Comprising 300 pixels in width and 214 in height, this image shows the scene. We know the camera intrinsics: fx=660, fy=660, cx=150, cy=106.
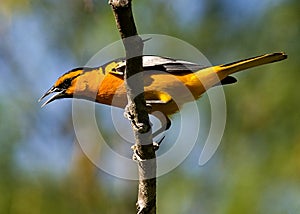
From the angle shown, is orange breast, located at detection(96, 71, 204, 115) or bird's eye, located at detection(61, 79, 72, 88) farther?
bird's eye, located at detection(61, 79, 72, 88)

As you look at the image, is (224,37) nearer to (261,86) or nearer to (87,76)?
(261,86)

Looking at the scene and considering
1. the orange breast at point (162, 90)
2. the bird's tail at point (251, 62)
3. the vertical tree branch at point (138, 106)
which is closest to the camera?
the vertical tree branch at point (138, 106)

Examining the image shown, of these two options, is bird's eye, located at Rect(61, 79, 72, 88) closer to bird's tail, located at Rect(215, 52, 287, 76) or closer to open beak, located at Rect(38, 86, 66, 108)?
open beak, located at Rect(38, 86, 66, 108)

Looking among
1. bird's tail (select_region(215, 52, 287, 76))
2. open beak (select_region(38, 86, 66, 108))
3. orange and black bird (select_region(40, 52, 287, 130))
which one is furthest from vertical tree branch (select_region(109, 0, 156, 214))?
open beak (select_region(38, 86, 66, 108))

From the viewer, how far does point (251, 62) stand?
308cm

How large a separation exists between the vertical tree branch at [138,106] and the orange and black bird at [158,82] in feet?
2.21

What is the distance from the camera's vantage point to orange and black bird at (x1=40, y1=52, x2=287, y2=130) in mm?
3129

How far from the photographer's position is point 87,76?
3.35 meters

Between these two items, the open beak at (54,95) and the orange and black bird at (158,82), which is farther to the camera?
the open beak at (54,95)

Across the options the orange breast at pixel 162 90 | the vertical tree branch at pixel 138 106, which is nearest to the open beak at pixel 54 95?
the orange breast at pixel 162 90

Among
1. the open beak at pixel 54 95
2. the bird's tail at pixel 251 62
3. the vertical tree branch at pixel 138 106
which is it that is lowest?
the vertical tree branch at pixel 138 106

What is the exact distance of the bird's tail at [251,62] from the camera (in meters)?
2.97

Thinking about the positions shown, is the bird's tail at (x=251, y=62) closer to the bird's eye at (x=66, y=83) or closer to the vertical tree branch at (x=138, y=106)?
the bird's eye at (x=66, y=83)

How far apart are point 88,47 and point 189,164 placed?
1.09m
